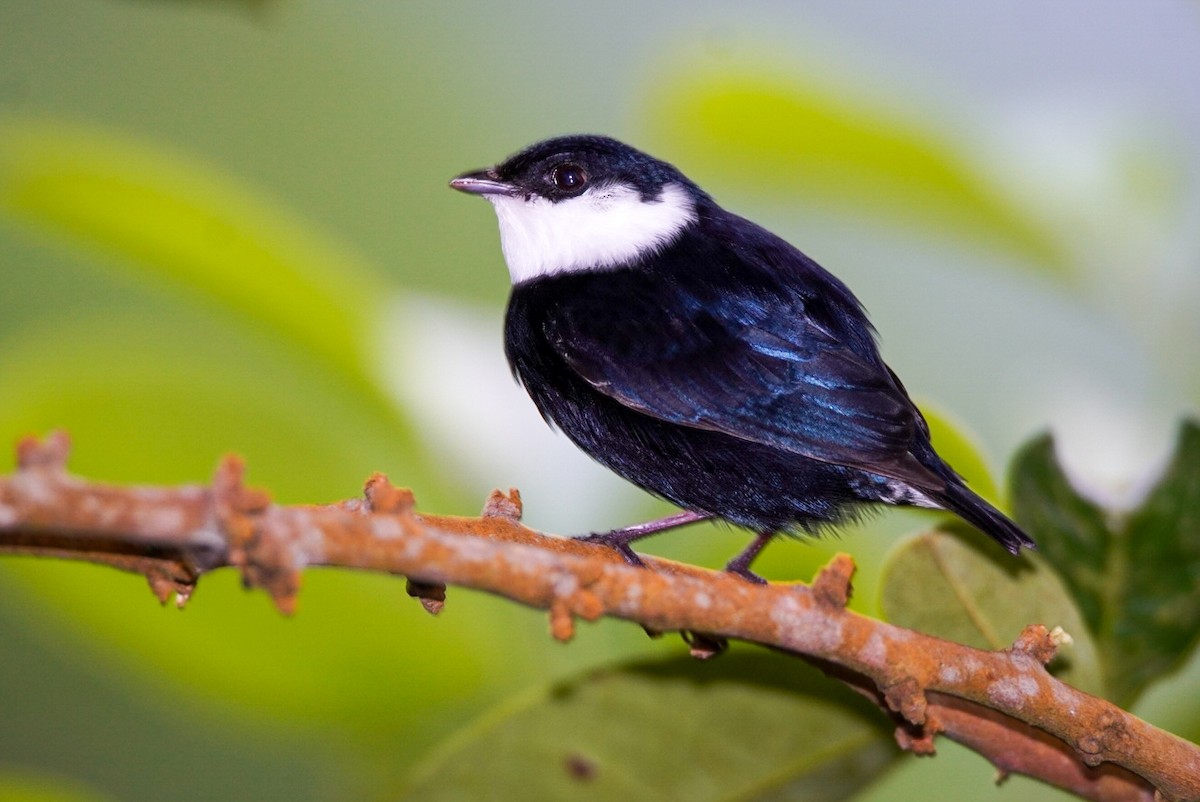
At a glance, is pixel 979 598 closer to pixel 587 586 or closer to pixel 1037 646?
pixel 1037 646

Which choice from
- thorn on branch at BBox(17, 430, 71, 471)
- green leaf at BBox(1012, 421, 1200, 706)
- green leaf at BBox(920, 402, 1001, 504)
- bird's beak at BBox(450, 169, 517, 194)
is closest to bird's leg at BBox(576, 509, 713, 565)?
green leaf at BBox(920, 402, 1001, 504)

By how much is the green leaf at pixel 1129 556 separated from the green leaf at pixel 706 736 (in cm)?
32

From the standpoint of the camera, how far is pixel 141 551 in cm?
105

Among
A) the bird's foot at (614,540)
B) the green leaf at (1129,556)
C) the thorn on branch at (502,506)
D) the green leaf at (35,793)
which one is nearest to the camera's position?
the thorn on branch at (502,506)

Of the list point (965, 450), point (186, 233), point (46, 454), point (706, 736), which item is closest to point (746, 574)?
point (706, 736)

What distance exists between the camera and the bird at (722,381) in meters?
1.52

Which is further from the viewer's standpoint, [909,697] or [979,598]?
[979,598]

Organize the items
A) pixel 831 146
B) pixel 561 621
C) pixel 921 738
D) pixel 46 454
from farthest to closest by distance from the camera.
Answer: pixel 831 146 < pixel 921 738 < pixel 561 621 < pixel 46 454

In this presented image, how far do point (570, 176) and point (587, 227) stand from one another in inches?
4.6

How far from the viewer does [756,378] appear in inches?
61.4

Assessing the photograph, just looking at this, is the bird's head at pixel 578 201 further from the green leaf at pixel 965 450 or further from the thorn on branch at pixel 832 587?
the thorn on branch at pixel 832 587

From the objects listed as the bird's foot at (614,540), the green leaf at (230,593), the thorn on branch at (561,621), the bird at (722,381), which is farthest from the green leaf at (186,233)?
the thorn on branch at (561,621)

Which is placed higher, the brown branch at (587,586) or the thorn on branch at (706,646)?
the brown branch at (587,586)

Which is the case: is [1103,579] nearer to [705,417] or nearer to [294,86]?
[705,417]
